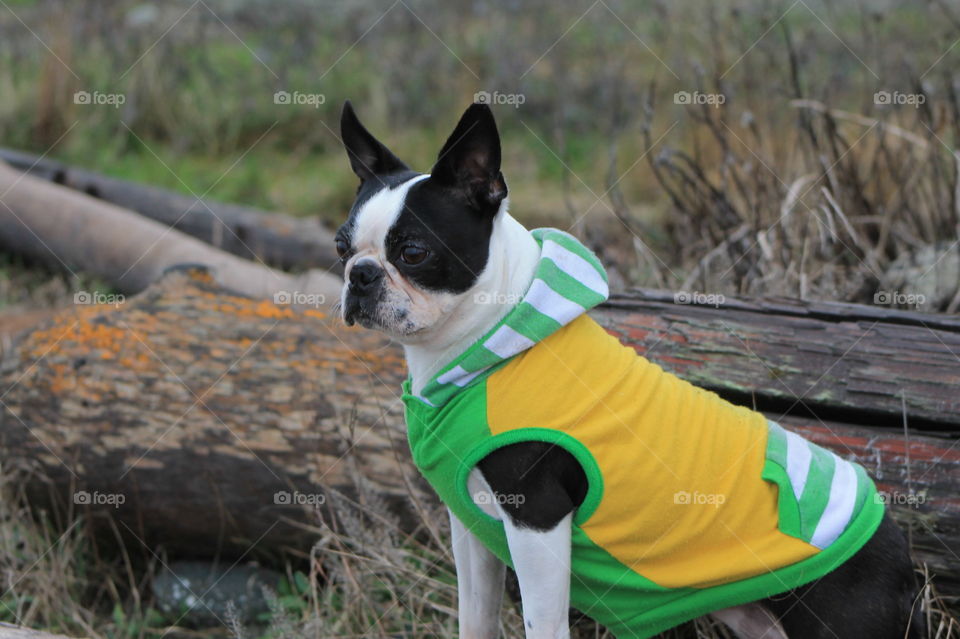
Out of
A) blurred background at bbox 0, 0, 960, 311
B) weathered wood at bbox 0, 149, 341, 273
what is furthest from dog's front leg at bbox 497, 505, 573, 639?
weathered wood at bbox 0, 149, 341, 273

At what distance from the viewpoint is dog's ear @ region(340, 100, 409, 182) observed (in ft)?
8.52

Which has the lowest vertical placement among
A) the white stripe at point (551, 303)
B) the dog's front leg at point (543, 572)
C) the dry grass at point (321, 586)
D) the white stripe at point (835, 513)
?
the dry grass at point (321, 586)

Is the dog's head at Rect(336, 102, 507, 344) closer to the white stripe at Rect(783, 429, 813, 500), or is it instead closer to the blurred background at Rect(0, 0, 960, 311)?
the white stripe at Rect(783, 429, 813, 500)

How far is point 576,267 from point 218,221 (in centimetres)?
427

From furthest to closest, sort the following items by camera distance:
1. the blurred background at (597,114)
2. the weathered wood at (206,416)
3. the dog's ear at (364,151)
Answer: the blurred background at (597,114), the weathered wood at (206,416), the dog's ear at (364,151)

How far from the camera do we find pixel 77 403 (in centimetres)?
353

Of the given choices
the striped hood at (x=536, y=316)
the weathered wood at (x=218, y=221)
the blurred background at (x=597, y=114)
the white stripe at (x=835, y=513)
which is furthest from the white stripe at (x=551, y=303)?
the weathered wood at (x=218, y=221)

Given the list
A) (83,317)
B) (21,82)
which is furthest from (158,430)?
(21,82)

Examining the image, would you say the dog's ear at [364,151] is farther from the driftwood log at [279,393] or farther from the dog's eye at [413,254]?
the driftwood log at [279,393]

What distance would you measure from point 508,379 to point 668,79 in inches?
280

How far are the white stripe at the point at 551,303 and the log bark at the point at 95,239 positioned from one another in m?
2.78

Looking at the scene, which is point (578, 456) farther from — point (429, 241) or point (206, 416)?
point (206, 416)

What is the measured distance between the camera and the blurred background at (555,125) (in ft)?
14.2

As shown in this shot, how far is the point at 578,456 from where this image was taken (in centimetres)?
225
